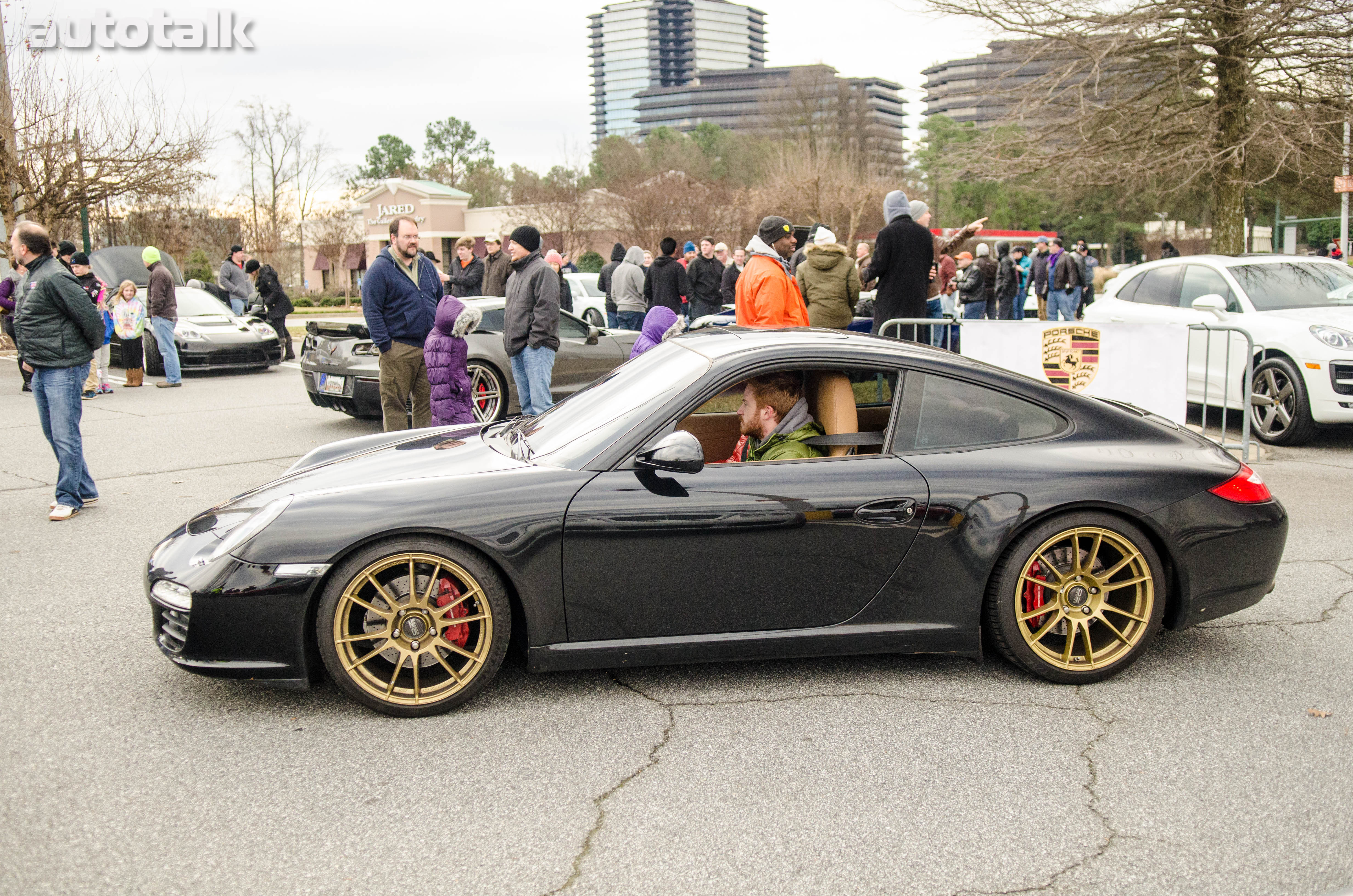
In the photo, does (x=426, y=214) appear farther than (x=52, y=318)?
Yes

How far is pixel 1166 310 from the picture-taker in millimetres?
10172

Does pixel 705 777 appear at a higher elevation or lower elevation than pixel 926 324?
lower

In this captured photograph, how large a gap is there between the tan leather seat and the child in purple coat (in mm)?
3620

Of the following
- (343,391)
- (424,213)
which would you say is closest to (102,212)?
(343,391)

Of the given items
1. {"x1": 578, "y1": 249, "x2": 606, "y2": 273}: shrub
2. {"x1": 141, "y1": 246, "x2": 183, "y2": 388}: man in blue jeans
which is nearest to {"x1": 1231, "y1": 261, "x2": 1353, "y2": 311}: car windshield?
{"x1": 141, "y1": 246, "x2": 183, "y2": 388}: man in blue jeans

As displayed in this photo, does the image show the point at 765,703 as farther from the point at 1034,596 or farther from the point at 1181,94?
the point at 1181,94

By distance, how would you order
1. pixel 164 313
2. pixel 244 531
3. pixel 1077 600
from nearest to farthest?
pixel 244 531, pixel 1077 600, pixel 164 313

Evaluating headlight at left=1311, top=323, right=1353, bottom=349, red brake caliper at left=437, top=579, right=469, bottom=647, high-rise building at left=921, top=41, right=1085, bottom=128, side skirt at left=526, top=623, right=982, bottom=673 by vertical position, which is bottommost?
side skirt at left=526, top=623, right=982, bottom=673

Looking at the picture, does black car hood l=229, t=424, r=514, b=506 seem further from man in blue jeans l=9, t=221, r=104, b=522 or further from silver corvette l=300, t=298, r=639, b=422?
silver corvette l=300, t=298, r=639, b=422

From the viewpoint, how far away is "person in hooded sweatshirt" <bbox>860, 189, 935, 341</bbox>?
360 inches

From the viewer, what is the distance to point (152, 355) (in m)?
15.9

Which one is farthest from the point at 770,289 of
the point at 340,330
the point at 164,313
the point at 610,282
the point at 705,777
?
Result: the point at 164,313

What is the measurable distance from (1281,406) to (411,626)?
316 inches

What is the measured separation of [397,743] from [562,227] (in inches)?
1944
